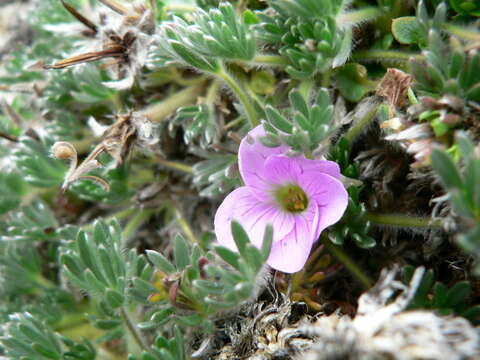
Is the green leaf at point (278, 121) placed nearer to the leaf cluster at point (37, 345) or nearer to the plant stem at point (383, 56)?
→ the plant stem at point (383, 56)

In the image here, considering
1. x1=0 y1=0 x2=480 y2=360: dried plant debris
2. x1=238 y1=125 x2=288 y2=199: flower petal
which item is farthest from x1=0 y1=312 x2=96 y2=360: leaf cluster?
x1=238 y1=125 x2=288 y2=199: flower petal

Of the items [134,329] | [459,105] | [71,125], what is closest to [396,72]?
[459,105]

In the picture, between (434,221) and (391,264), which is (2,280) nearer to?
(391,264)

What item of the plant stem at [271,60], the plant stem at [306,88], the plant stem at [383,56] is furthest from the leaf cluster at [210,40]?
the plant stem at [383,56]

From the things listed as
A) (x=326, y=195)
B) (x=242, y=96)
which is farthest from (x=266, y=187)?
(x=242, y=96)

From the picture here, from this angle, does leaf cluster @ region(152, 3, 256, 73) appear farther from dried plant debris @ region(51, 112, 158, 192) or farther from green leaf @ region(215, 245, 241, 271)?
green leaf @ region(215, 245, 241, 271)

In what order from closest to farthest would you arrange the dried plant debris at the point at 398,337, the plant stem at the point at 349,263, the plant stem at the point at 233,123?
the dried plant debris at the point at 398,337 < the plant stem at the point at 349,263 < the plant stem at the point at 233,123
